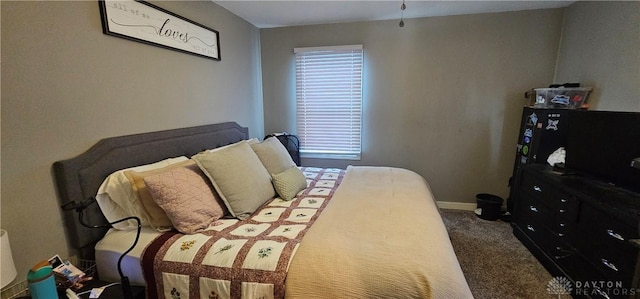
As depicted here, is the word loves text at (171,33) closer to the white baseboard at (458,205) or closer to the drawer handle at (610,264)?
the drawer handle at (610,264)

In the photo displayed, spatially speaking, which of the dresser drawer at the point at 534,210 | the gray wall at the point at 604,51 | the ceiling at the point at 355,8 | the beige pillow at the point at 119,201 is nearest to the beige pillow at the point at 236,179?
the beige pillow at the point at 119,201

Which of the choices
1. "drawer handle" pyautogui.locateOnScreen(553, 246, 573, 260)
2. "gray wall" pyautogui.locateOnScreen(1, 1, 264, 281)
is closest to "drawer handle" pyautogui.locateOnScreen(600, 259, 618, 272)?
"drawer handle" pyautogui.locateOnScreen(553, 246, 573, 260)

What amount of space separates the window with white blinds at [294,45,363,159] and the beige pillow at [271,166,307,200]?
4.66 feet

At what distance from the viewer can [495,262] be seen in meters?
2.24

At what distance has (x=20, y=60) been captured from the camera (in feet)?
3.98

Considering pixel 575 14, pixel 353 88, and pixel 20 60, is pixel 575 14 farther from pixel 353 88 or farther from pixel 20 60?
pixel 20 60

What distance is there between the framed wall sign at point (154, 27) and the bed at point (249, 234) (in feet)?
2.14

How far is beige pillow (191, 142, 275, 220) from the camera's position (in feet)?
5.62

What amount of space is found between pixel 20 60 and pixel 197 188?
97 cm

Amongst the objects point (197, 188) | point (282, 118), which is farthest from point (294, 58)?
point (197, 188)

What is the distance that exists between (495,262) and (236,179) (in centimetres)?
218

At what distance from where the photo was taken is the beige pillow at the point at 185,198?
146 cm

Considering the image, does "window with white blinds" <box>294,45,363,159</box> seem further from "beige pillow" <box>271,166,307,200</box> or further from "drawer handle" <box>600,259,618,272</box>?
"drawer handle" <box>600,259,618,272</box>

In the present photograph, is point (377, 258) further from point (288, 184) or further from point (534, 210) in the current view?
point (534, 210)
